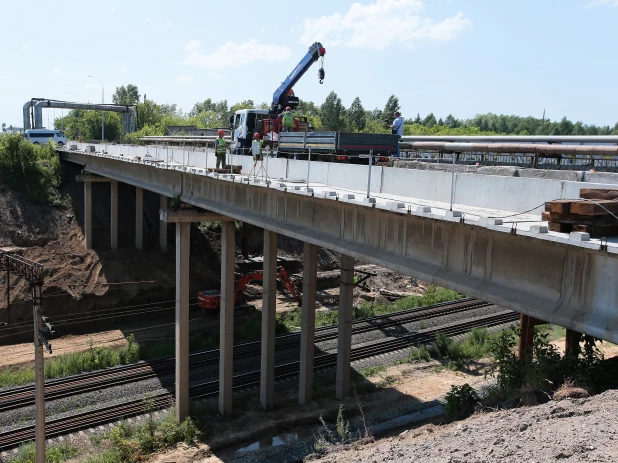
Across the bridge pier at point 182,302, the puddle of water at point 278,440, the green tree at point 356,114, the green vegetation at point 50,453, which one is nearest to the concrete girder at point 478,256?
the bridge pier at point 182,302

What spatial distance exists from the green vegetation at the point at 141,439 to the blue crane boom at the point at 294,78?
1450 centimetres

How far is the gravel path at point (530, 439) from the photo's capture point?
6.48 metres

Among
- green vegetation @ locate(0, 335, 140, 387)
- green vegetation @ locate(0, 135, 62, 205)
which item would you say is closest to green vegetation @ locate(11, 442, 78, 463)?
green vegetation @ locate(0, 335, 140, 387)

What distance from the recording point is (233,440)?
19125 mm

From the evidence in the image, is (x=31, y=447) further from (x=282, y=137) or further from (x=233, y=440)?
(x=282, y=137)

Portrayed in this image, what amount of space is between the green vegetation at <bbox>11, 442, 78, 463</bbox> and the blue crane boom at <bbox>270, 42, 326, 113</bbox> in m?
16.2

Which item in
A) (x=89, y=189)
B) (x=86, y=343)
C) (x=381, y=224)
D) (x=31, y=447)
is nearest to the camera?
(x=381, y=224)

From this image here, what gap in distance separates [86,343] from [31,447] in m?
11.5

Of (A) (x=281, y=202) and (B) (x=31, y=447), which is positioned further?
(B) (x=31, y=447)

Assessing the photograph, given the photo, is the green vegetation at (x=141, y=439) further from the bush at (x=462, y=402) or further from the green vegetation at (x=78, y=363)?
the bush at (x=462, y=402)

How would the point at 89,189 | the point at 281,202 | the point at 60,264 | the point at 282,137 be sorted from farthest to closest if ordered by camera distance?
the point at 89,189, the point at 60,264, the point at 282,137, the point at 281,202

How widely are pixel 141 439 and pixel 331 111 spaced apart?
3469 inches

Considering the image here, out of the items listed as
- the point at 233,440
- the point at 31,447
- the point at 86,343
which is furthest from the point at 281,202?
the point at 86,343

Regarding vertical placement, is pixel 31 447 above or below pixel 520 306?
below
